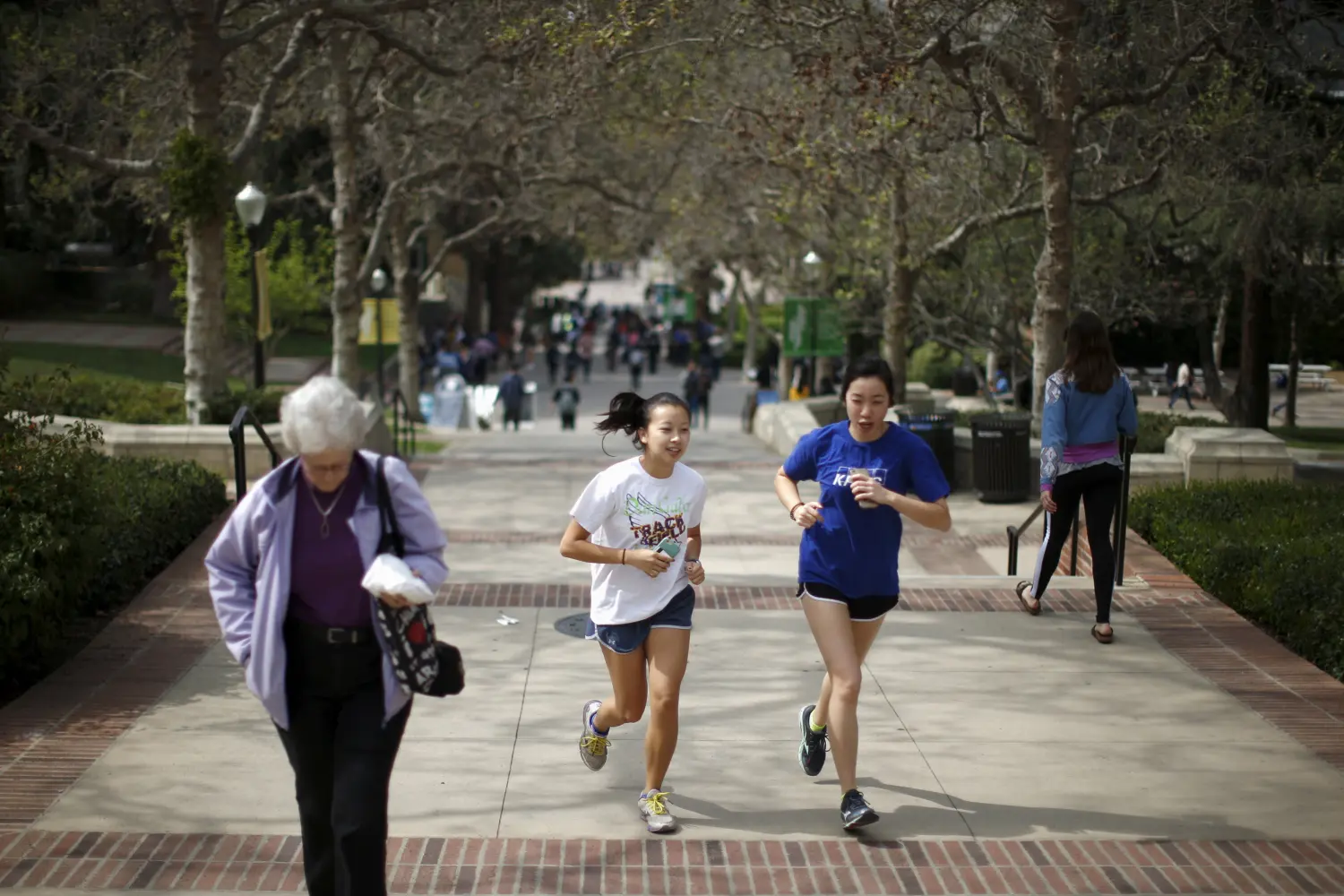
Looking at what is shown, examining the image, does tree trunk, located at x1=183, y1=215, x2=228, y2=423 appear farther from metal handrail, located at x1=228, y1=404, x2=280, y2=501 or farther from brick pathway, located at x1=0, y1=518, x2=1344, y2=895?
brick pathway, located at x1=0, y1=518, x2=1344, y2=895

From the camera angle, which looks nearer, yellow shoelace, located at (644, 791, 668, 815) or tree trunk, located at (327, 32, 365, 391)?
yellow shoelace, located at (644, 791, 668, 815)

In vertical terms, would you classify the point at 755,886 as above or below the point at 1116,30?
below

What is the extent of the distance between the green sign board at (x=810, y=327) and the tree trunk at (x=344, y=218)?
23.3 ft

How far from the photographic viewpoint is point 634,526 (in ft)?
19.0

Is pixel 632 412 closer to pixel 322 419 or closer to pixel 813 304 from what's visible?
pixel 322 419

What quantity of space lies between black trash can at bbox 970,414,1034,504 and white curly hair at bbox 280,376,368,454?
1136 cm

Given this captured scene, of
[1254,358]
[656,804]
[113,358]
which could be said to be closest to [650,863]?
[656,804]

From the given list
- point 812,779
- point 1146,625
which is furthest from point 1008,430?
point 812,779

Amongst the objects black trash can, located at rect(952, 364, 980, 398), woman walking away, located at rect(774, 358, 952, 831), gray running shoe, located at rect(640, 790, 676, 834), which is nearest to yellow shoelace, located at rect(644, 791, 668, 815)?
gray running shoe, located at rect(640, 790, 676, 834)

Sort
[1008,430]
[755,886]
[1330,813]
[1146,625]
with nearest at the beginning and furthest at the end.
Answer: [755,886], [1330,813], [1146,625], [1008,430]

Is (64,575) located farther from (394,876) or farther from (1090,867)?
(1090,867)

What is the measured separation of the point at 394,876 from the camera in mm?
5453

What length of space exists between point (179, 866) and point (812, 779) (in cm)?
247

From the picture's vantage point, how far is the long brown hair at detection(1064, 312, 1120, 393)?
835 centimetres
